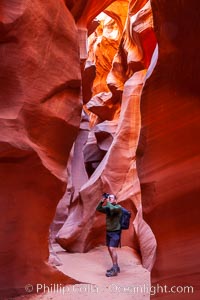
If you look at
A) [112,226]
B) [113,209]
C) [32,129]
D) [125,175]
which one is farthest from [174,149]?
[125,175]

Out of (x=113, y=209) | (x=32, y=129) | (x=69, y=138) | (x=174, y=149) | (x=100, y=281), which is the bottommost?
(x=100, y=281)

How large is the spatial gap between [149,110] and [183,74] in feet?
1.97

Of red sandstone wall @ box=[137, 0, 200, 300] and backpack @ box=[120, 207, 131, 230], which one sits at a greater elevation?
red sandstone wall @ box=[137, 0, 200, 300]

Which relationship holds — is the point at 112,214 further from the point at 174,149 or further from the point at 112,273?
the point at 174,149

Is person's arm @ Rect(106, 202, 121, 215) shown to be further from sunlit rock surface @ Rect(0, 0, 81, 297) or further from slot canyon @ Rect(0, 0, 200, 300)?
sunlit rock surface @ Rect(0, 0, 81, 297)

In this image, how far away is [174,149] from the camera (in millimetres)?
3355

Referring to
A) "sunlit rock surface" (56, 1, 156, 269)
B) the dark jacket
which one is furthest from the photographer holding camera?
"sunlit rock surface" (56, 1, 156, 269)

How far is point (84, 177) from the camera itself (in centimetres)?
1321

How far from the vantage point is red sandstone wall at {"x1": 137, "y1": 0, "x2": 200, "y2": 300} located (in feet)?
10.1

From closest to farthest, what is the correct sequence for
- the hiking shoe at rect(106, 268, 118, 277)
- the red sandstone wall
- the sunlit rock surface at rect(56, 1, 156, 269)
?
1. the red sandstone wall
2. the hiking shoe at rect(106, 268, 118, 277)
3. the sunlit rock surface at rect(56, 1, 156, 269)

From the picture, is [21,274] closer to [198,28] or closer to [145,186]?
[145,186]

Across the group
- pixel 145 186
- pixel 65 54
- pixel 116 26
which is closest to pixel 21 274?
pixel 145 186

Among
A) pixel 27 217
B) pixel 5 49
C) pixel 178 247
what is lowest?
pixel 27 217

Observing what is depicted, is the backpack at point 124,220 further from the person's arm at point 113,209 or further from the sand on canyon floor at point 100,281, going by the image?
the sand on canyon floor at point 100,281
